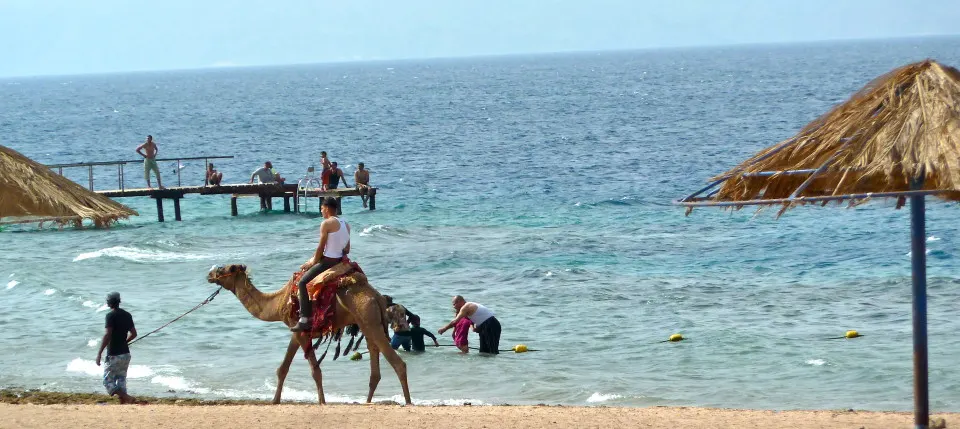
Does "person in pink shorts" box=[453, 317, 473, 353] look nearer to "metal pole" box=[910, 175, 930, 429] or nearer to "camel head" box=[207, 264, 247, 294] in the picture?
"camel head" box=[207, 264, 247, 294]

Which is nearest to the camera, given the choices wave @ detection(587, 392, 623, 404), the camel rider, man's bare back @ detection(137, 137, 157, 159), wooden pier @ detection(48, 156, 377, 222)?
the camel rider

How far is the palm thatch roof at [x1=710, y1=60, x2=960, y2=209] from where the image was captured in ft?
33.4

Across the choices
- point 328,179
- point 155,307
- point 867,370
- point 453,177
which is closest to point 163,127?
point 453,177

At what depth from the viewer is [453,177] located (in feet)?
185

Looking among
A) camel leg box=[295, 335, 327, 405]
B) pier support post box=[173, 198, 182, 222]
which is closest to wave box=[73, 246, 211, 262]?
pier support post box=[173, 198, 182, 222]

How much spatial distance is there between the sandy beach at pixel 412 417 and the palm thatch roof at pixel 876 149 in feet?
9.40

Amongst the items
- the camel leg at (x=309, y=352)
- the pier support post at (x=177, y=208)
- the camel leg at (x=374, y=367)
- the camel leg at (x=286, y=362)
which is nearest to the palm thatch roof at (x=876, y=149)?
the camel leg at (x=374, y=367)

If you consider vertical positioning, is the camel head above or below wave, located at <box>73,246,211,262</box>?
A: above

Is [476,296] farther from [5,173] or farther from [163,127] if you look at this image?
[163,127]

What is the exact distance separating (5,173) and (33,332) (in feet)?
33.7

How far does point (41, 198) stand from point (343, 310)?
11.6 feet

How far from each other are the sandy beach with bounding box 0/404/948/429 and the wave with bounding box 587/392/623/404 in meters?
3.58

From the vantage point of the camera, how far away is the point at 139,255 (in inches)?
1332

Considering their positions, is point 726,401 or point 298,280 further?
point 726,401
